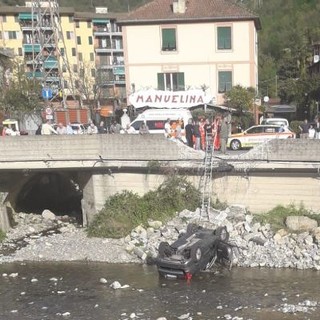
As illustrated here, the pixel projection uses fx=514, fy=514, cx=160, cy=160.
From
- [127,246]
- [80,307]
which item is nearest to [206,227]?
[127,246]

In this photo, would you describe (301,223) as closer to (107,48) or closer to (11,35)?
(107,48)

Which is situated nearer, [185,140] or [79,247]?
[79,247]

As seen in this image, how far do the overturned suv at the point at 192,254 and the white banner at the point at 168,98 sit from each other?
1762 centimetres

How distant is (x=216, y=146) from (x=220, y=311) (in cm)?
1116

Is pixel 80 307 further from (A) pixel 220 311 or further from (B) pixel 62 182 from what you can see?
(B) pixel 62 182

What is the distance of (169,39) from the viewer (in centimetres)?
4034

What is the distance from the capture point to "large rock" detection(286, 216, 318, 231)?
2281cm

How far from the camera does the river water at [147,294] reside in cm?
1723

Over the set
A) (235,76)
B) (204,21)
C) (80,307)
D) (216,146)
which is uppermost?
(204,21)

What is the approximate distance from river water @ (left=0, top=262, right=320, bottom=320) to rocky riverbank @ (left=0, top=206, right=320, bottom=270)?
2.37 ft

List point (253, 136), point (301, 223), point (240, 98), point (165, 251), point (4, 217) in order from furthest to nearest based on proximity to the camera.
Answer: point (240, 98), point (253, 136), point (4, 217), point (301, 223), point (165, 251)

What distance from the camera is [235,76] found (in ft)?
133

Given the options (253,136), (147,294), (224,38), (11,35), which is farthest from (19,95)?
(147,294)

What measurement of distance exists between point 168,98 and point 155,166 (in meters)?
13.4
